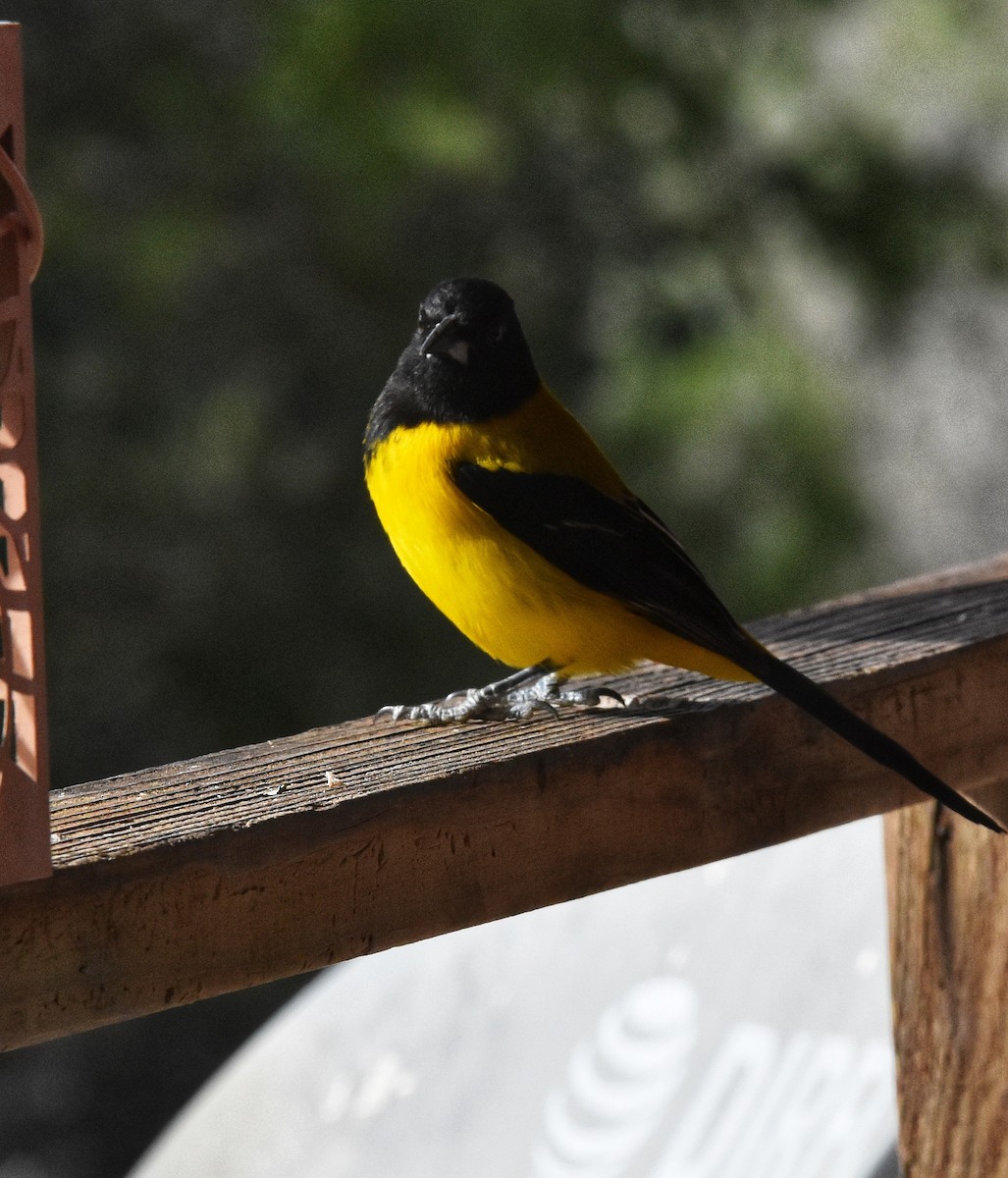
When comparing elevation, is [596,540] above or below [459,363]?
below

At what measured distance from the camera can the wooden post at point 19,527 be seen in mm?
1400

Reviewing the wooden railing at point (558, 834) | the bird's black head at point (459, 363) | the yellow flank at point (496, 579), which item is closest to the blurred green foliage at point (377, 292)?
the bird's black head at point (459, 363)

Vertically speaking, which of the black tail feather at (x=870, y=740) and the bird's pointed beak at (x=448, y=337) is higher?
the bird's pointed beak at (x=448, y=337)

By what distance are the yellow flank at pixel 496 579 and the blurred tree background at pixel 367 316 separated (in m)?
3.62

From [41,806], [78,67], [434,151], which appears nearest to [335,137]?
[434,151]

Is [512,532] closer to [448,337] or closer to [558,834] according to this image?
[448,337]

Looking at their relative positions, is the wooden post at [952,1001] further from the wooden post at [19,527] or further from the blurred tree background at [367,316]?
the blurred tree background at [367,316]

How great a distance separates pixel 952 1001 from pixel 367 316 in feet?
19.2

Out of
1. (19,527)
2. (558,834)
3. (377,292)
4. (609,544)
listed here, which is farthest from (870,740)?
(377,292)

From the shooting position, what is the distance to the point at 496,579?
282 centimetres

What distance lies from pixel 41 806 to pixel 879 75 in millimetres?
6635

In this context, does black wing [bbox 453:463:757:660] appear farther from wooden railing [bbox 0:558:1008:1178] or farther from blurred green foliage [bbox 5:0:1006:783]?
blurred green foliage [bbox 5:0:1006:783]

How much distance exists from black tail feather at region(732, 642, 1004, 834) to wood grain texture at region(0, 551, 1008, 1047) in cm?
5

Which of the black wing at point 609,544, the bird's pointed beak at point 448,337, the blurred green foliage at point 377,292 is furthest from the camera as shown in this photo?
the blurred green foliage at point 377,292
